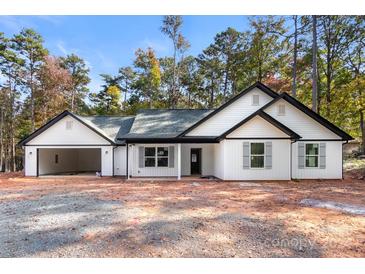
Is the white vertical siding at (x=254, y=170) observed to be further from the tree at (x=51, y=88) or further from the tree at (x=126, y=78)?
the tree at (x=126, y=78)

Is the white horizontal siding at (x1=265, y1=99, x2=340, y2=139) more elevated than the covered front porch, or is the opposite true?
the white horizontal siding at (x1=265, y1=99, x2=340, y2=139)

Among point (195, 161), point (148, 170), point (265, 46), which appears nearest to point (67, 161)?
point (148, 170)

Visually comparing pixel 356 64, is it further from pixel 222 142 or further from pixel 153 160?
pixel 153 160

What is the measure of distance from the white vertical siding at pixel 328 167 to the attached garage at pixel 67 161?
43.0ft

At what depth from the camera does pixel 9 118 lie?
29.6 m

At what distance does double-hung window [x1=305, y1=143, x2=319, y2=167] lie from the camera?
548 inches

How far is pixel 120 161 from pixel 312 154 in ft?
36.9

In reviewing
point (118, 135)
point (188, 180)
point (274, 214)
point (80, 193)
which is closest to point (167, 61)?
point (118, 135)

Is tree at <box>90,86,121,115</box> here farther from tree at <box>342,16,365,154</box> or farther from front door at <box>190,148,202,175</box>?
tree at <box>342,16,365,154</box>

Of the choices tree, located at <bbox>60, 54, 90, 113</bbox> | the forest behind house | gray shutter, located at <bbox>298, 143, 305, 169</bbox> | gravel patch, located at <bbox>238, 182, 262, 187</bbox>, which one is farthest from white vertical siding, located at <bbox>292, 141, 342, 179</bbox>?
tree, located at <bbox>60, 54, 90, 113</bbox>

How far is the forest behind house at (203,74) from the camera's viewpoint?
21.2 m

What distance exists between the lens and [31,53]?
2561cm

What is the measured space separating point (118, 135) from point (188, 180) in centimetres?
623

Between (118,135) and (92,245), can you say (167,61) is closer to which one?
(118,135)
